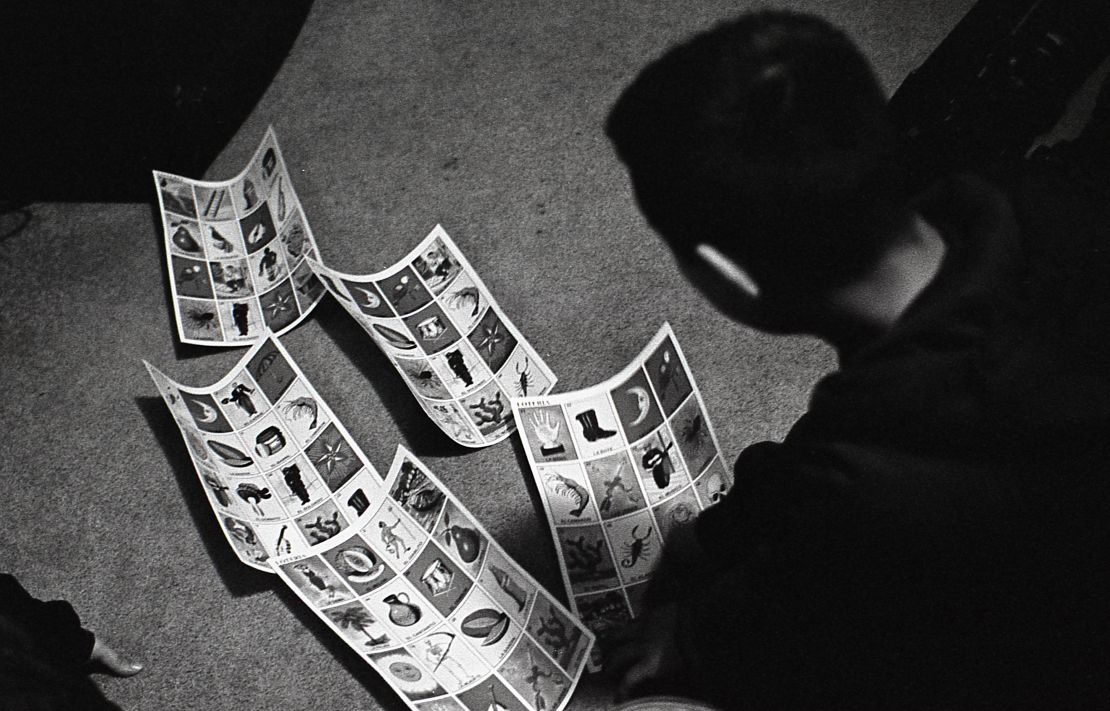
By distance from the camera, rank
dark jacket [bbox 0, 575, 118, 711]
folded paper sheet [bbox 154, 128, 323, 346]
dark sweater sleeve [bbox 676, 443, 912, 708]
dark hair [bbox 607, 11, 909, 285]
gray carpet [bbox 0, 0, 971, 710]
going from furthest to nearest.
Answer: folded paper sheet [bbox 154, 128, 323, 346], gray carpet [bbox 0, 0, 971, 710], dark jacket [bbox 0, 575, 118, 711], dark sweater sleeve [bbox 676, 443, 912, 708], dark hair [bbox 607, 11, 909, 285]

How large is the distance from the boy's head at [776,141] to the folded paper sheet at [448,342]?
1.91 ft

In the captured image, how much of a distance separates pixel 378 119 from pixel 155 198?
35cm

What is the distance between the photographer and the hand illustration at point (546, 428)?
105cm

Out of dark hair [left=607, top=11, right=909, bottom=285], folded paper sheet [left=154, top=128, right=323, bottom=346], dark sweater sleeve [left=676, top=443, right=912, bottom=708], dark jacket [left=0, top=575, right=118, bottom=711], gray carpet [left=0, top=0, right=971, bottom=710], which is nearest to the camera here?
dark hair [left=607, top=11, right=909, bottom=285]

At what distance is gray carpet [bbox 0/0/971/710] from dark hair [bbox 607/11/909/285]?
60cm

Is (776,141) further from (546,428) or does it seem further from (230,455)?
(230,455)

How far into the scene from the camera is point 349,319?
1182mm

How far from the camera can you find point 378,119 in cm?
134

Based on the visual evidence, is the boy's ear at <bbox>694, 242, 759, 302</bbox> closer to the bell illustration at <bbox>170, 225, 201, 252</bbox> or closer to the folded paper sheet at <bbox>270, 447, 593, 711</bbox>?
the folded paper sheet at <bbox>270, 447, 593, 711</bbox>

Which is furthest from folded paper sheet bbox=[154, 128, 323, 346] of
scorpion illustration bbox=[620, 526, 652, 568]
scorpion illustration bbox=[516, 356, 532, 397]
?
scorpion illustration bbox=[620, 526, 652, 568]

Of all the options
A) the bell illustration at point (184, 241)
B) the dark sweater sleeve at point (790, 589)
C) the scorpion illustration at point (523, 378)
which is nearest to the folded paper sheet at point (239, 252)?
the bell illustration at point (184, 241)

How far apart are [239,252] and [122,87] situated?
268 mm

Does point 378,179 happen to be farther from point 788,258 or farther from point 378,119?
point 788,258

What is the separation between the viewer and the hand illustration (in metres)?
1.05
